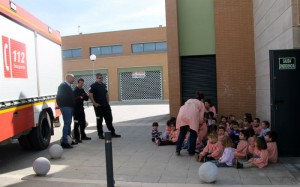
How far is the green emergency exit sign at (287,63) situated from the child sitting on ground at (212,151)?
1.97m

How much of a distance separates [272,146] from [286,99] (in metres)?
1.05

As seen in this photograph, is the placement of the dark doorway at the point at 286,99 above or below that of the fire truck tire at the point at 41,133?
above

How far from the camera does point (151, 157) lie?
869 cm

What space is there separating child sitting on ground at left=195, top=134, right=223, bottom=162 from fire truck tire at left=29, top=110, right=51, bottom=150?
4.01 meters

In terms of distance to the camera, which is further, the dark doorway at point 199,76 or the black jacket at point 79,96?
the dark doorway at point 199,76

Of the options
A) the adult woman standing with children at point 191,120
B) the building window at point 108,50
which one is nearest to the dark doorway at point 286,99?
the adult woman standing with children at point 191,120

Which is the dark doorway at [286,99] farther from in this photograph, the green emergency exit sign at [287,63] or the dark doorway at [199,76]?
the dark doorway at [199,76]

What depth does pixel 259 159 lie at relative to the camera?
741 cm

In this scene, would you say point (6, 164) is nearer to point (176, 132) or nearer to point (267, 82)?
point (176, 132)

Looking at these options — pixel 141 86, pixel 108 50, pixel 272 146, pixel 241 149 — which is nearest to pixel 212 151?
pixel 241 149

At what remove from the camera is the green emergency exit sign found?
800cm

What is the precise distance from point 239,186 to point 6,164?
16.3 ft

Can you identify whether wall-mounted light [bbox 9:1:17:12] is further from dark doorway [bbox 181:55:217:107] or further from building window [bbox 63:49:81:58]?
building window [bbox 63:49:81:58]

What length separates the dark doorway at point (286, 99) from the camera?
8.05 m
